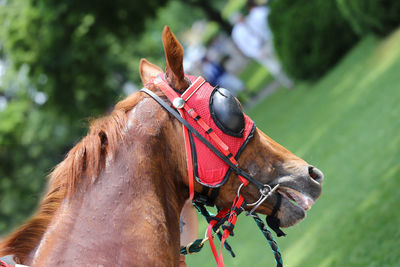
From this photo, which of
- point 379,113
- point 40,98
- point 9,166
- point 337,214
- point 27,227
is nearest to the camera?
point 27,227

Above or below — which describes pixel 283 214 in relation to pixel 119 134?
below

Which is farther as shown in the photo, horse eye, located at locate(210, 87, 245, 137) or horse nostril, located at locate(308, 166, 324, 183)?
horse nostril, located at locate(308, 166, 324, 183)

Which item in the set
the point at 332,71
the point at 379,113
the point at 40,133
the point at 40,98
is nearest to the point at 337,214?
the point at 379,113

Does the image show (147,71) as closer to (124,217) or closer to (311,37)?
(124,217)

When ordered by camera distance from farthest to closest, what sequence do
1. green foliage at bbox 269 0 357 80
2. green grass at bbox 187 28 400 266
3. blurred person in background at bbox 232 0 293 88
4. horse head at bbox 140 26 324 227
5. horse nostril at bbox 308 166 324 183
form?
blurred person in background at bbox 232 0 293 88 < green foliage at bbox 269 0 357 80 < green grass at bbox 187 28 400 266 < horse nostril at bbox 308 166 324 183 < horse head at bbox 140 26 324 227

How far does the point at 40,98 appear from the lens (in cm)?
2242

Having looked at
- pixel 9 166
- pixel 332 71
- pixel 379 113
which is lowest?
pixel 332 71

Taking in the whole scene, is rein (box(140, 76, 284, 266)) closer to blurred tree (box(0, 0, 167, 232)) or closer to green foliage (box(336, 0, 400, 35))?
green foliage (box(336, 0, 400, 35))

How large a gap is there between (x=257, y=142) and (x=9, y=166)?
90.5 feet

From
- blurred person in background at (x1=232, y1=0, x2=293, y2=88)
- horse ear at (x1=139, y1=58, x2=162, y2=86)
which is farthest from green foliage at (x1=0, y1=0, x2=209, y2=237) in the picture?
horse ear at (x1=139, y1=58, x2=162, y2=86)

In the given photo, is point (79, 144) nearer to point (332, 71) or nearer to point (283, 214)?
point (283, 214)

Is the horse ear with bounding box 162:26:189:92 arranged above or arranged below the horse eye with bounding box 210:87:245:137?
above

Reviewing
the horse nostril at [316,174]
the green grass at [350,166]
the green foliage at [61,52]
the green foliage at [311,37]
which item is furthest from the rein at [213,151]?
the green foliage at [311,37]

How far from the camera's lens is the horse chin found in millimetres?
3133
